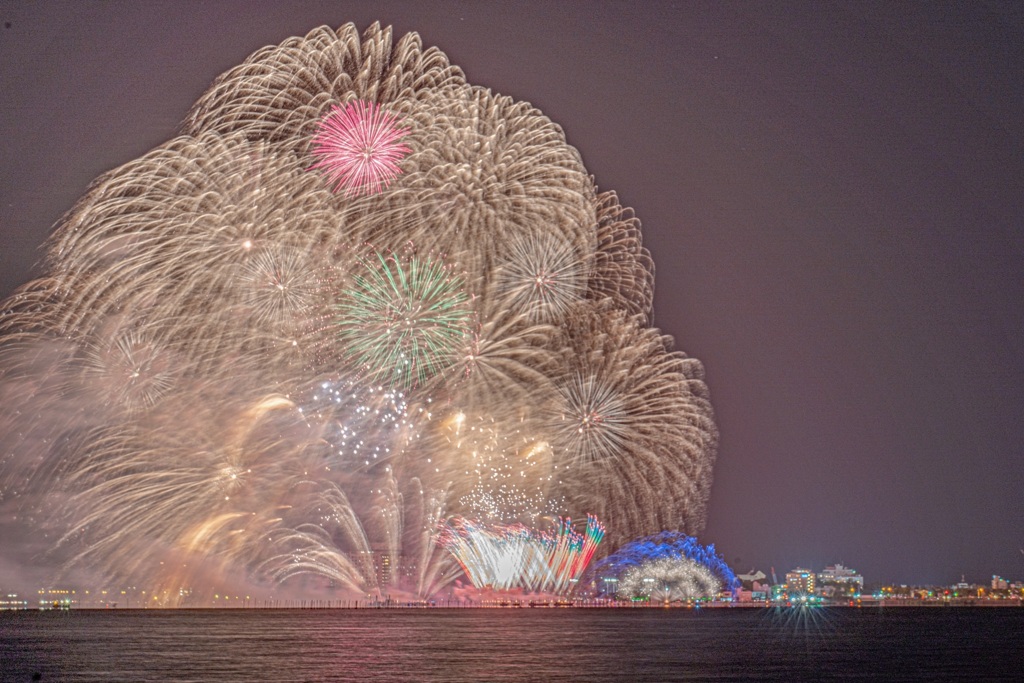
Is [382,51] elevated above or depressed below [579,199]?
above

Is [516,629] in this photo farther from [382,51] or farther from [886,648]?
[382,51]

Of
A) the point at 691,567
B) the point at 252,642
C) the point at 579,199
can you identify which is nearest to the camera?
the point at 579,199

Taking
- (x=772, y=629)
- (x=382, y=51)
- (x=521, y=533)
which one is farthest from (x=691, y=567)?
(x=382, y=51)

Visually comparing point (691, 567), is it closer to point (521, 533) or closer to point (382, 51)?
point (521, 533)

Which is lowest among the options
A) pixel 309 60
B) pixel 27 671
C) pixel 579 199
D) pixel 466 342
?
pixel 27 671

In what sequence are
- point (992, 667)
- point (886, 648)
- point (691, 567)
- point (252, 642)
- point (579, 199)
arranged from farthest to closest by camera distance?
point (691, 567), point (886, 648), point (252, 642), point (992, 667), point (579, 199)

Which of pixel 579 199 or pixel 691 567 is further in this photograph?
pixel 691 567

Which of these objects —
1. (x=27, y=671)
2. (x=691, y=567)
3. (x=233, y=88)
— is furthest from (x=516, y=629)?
(x=691, y=567)
